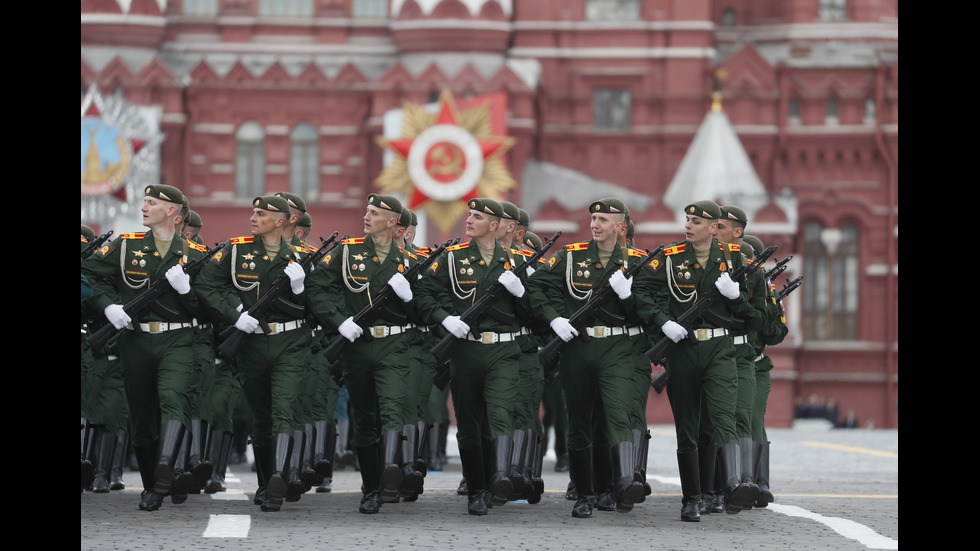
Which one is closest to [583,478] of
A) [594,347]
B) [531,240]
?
[594,347]

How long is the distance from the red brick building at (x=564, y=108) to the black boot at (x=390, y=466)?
28.5 metres

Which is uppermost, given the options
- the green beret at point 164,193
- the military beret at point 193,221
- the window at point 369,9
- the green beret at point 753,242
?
the window at point 369,9

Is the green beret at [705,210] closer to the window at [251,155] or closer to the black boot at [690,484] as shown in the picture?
the black boot at [690,484]

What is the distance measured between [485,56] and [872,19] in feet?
27.6

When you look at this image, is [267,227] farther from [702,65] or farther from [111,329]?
[702,65]

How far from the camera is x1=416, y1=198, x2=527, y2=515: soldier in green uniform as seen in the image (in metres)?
12.9

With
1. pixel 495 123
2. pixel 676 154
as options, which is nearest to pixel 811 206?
pixel 676 154

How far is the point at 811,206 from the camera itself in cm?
4281

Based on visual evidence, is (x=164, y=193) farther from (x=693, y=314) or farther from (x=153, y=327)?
(x=693, y=314)

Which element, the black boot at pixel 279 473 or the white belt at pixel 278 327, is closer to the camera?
the black boot at pixel 279 473

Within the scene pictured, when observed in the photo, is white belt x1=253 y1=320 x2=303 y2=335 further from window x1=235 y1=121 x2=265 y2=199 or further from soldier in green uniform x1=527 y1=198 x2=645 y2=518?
window x1=235 y1=121 x2=265 y2=199

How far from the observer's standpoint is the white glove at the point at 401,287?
42.6 ft

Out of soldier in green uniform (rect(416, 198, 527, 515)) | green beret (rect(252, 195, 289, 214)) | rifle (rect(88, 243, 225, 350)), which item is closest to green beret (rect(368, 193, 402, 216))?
soldier in green uniform (rect(416, 198, 527, 515))

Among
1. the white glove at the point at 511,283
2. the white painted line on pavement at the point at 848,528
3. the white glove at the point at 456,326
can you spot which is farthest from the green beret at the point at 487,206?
the white painted line on pavement at the point at 848,528
